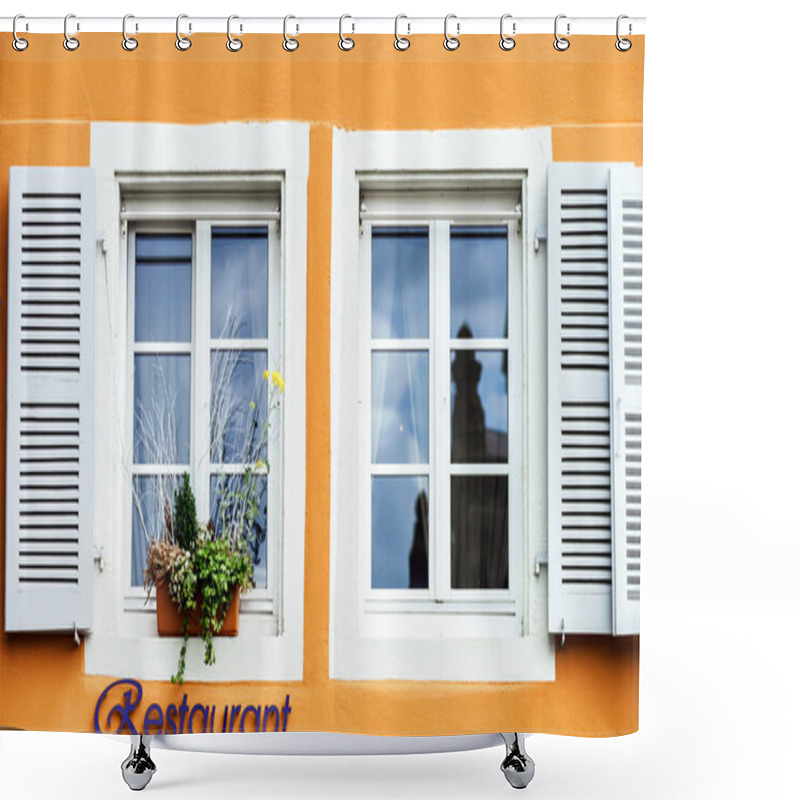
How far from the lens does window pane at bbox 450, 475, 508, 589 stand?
305cm

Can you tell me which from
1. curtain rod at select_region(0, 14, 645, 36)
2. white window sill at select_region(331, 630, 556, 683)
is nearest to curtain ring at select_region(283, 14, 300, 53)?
curtain rod at select_region(0, 14, 645, 36)

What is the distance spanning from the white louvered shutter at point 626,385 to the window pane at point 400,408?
502 millimetres

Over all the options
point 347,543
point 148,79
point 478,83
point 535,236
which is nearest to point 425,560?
point 347,543

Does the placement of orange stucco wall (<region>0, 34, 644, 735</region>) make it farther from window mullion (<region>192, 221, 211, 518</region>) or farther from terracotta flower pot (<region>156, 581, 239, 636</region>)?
window mullion (<region>192, 221, 211, 518</region>)

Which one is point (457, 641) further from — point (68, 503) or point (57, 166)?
point (57, 166)

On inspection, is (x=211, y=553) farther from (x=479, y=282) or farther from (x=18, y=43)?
(x=18, y=43)

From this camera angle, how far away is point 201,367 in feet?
10.1

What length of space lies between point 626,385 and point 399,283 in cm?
66

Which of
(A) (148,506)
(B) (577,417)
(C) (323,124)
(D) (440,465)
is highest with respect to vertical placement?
(C) (323,124)

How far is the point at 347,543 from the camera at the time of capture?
3.00m

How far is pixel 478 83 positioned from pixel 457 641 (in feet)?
4.81

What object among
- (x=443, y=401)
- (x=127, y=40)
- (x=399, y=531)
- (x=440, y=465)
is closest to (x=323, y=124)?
(x=127, y=40)

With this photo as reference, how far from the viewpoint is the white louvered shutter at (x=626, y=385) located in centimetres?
297

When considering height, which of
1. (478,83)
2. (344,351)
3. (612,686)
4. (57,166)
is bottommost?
(612,686)
